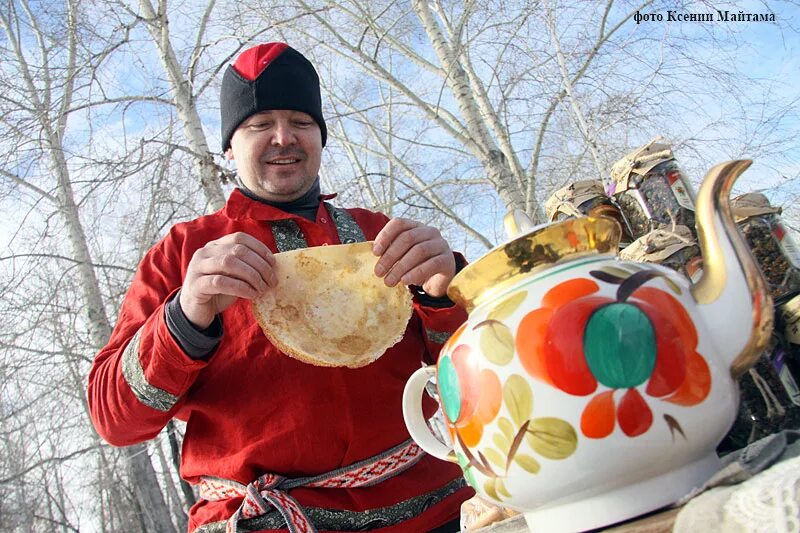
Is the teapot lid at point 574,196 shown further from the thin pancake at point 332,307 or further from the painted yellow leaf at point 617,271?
the painted yellow leaf at point 617,271

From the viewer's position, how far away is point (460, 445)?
0.53 m

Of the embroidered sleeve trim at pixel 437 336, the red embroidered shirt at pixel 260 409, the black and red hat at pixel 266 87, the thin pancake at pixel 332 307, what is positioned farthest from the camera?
the black and red hat at pixel 266 87

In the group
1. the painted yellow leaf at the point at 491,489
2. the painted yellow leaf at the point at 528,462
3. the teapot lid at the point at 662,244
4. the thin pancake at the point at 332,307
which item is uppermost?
the thin pancake at the point at 332,307

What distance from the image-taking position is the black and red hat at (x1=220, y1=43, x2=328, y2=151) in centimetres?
131

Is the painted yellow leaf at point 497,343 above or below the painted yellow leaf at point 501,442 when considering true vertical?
above

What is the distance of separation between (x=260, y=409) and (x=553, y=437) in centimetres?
→ 68

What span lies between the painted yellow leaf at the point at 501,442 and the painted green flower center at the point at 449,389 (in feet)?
0.16

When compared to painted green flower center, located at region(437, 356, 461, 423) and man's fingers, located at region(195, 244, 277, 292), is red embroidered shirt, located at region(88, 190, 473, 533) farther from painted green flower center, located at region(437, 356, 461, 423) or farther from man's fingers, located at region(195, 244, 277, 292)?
painted green flower center, located at region(437, 356, 461, 423)

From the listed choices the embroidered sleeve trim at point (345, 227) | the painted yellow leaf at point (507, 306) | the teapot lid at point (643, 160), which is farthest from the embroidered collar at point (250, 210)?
the painted yellow leaf at point (507, 306)

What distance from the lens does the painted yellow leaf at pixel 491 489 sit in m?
0.51

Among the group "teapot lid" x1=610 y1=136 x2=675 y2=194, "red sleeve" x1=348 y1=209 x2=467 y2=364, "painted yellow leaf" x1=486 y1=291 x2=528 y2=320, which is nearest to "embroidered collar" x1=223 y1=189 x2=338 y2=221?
"red sleeve" x1=348 y1=209 x2=467 y2=364

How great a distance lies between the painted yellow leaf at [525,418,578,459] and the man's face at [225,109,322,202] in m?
0.92

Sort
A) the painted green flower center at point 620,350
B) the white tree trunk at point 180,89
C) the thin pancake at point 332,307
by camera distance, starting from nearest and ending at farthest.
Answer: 1. the painted green flower center at point 620,350
2. the thin pancake at point 332,307
3. the white tree trunk at point 180,89

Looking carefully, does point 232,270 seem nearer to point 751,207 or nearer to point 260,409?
point 260,409
